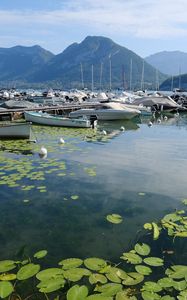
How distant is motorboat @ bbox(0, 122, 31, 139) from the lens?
19656mm

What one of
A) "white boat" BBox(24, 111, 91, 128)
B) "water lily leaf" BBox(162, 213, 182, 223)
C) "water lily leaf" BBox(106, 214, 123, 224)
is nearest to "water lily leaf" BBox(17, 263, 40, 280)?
"water lily leaf" BBox(106, 214, 123, 224)

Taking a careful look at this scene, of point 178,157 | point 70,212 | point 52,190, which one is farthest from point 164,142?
point 70,212

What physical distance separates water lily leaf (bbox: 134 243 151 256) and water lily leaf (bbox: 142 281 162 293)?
3.28ft

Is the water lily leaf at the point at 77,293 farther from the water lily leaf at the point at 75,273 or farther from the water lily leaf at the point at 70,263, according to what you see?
the water lily leaf at the point at 70,263

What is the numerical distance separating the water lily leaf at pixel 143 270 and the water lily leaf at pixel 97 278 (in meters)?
0.66

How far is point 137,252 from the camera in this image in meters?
6.64

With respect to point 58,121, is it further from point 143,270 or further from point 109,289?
point 109,289

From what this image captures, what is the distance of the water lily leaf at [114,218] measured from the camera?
834 cm

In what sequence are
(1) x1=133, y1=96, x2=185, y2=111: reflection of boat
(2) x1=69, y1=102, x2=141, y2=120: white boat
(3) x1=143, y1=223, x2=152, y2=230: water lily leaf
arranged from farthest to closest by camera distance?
(1) x1=133, y1=96, x2=185, y2=111: reflection of boat
(2) x1=69, y1=102, x2=141, y2=120: white boat
(3) x1=143, y1=223, x2=152, y2=230: water lily leaf

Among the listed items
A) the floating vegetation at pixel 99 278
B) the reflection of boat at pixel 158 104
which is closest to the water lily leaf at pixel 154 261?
the floating vegetation at pixel 99 278

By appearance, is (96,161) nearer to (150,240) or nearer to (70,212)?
(70,212)

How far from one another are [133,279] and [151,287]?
1.08 ft

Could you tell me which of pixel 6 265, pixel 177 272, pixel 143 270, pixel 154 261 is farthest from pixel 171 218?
pixel 6 265

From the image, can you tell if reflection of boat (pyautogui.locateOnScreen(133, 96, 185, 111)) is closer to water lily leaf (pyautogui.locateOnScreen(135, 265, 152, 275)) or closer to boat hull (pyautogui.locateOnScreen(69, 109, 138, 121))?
boat hull (pyautogui.locateOnScreen(69, 109, 138, 121))
